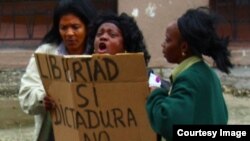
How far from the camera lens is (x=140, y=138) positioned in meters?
3.37

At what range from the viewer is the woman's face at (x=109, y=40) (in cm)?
355

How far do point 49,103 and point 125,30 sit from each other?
1.76 ft

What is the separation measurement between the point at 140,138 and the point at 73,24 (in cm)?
86

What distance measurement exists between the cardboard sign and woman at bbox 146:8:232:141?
172 mm

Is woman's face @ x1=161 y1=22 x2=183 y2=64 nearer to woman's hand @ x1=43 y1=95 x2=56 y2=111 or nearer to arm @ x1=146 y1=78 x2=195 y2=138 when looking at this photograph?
arm @ x1=146 y1=78 x2=195 y2=138

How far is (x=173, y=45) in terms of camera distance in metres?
3.12

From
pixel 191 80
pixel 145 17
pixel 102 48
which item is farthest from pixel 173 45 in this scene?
pixel 145 17

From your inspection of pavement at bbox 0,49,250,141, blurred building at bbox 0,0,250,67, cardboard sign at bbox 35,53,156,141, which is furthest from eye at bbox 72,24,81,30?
blurred building at bbox 0,0,250,67

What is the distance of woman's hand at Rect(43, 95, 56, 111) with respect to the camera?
3.52 m

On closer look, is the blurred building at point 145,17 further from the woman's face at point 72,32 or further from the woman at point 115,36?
the woman at point 115,36

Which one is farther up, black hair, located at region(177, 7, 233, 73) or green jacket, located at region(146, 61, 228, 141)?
black hair, located at region(177, 7, 233, 73)

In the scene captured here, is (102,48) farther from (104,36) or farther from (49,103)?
(49,103)

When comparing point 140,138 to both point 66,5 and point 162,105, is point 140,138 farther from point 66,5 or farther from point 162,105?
point 66,5

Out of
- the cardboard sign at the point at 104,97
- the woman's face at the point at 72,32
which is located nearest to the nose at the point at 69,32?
the woman's face at the point at 72,32
